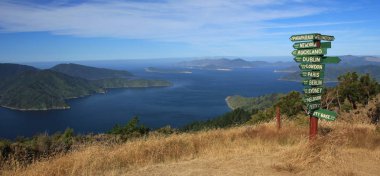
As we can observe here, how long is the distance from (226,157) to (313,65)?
2.43 m

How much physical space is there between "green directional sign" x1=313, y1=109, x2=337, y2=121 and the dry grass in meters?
0.37

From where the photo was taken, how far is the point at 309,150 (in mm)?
6051

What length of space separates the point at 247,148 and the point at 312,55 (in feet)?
7.11

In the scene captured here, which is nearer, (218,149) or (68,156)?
(68,156)

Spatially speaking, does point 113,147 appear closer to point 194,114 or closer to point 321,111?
point 321,111

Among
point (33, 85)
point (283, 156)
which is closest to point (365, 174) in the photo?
point (283, 156)

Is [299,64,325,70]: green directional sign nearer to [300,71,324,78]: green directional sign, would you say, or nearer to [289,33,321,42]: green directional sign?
[300,71,324,78]: green directional sign

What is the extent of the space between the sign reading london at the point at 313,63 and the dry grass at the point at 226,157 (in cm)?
63

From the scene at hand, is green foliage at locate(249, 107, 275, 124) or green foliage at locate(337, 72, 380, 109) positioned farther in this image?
green foliage at locate(337, 72, 380, 109)

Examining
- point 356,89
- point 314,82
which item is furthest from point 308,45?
point 356,89

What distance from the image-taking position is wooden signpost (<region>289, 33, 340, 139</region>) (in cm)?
677

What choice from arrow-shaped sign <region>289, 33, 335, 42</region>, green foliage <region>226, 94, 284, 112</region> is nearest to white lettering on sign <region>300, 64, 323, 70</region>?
arrow-shaped sign <region>289, 33, 335, 42</region>

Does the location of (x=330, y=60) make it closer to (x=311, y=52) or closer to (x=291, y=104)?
(x=311, y=52)

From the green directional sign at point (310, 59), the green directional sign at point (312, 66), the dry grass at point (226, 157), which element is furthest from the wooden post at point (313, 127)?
the green directional sign at point (310, 59)
